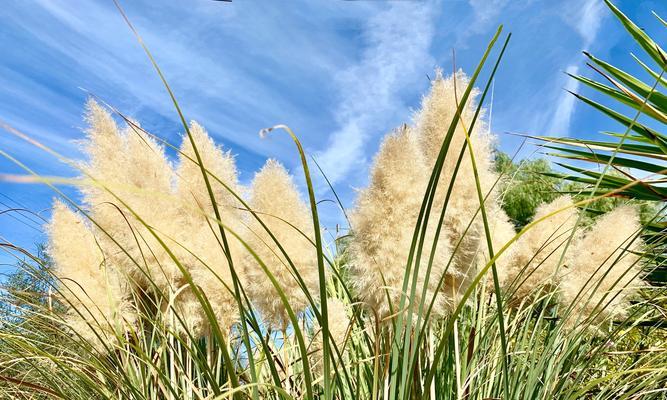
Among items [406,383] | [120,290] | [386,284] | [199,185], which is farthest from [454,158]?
[120,290]

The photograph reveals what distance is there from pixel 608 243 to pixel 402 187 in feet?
3.93

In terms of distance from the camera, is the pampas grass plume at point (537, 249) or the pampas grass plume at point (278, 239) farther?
the pampas grass plume at point (537, 249)

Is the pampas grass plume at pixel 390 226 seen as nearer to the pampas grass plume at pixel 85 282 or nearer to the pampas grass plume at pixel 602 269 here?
the pampas grass plume at pixel 602 269

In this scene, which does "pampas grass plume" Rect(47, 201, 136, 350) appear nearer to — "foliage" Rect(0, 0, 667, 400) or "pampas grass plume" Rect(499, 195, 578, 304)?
"foliage" Rect(0, 0, 667, 400)

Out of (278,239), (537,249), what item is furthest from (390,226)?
(537,249)

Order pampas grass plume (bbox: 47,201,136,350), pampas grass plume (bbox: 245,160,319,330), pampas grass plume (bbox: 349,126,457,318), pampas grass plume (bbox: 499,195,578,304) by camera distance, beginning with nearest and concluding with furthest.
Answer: pampas grass plume (bbox: 349,126,457,318), pampas grass plume (bbox: 245,160,319,330), pampas grass plume (bbox: 47,201,136,350), pampas grass plume (bbox: 499,195,578,304)

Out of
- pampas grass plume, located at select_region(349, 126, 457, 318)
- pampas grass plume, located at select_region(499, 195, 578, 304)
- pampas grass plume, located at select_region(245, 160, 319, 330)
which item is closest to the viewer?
pampas grass plume, located at select_region(349, 126, 457, 318)

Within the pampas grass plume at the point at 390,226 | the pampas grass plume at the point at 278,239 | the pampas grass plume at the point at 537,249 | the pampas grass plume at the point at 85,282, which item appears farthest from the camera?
the pampas grass plume at the point at 537,249

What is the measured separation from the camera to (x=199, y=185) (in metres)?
2.72

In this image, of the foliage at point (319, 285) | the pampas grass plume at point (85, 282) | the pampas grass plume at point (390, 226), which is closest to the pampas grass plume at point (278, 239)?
the foliage at point (319, 285)

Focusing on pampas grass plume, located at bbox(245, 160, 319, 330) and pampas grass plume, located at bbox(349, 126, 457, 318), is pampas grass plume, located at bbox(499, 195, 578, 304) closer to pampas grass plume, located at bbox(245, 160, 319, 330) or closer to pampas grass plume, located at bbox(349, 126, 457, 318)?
pampas grass plume, located at bbox(349, 126, 457, 318)

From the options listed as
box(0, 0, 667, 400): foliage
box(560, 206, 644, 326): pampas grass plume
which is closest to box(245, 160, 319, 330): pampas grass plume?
box(0, 0, 667, 400): foliage

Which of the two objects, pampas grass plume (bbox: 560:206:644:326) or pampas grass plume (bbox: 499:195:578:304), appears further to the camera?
pampas grass plume (bbox: 499:195:578:304)

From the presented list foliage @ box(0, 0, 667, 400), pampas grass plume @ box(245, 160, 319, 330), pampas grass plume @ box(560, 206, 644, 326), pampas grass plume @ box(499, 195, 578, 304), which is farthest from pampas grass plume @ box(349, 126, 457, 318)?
pampas grass plume @ box(499, 195, 578, 304)
